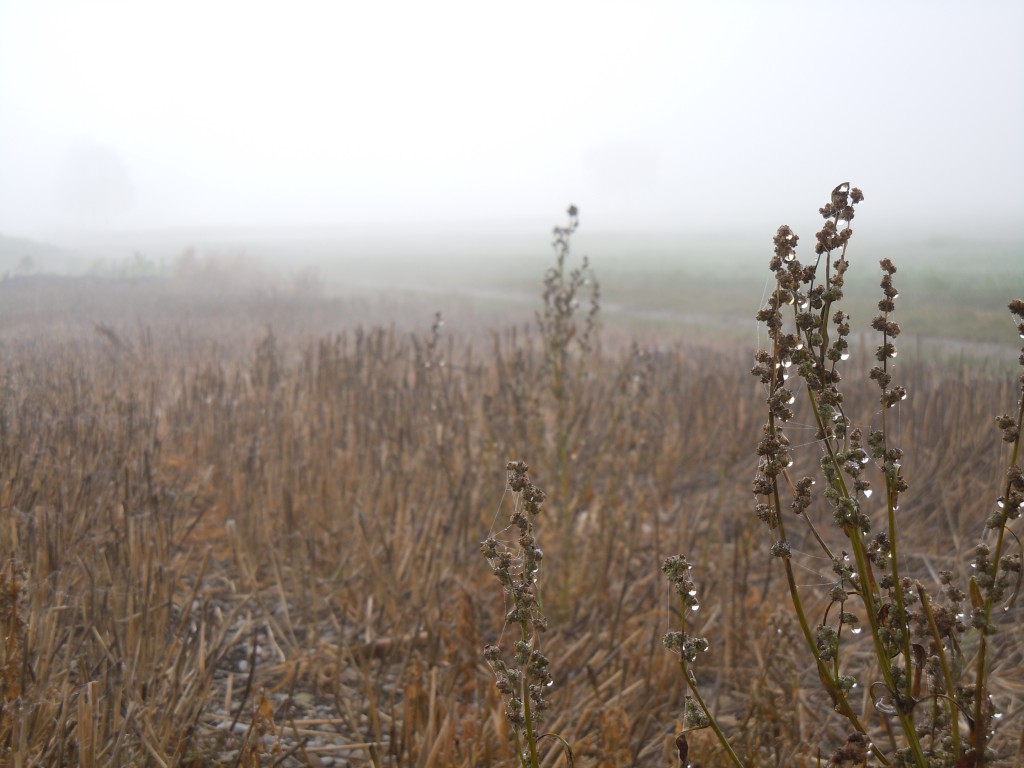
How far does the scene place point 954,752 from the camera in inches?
39.7

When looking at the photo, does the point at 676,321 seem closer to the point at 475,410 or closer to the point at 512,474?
the point at 475,410

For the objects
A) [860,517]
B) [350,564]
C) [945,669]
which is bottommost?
[350,564]

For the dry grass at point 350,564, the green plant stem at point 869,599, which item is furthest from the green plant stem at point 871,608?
the dry grass at point 350,564

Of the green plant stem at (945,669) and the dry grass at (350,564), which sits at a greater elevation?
the green plant stem at (945,669)

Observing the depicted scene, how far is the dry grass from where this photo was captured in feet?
6.44

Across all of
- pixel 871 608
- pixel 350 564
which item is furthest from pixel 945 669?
pixel 350 564

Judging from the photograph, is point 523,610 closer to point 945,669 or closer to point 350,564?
point 945,669

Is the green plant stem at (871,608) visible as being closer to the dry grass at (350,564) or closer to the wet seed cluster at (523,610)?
the dry grass at (350,564)

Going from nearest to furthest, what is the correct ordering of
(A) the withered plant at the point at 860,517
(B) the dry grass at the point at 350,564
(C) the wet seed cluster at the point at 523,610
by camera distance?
(A) the withered plant at the point at 860,517
(C) the wet seed cluster at the point at 523,610
(B) the dry grass at the point at 350,564

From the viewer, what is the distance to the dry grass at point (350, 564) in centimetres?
196

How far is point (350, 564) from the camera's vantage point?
10.2 ft

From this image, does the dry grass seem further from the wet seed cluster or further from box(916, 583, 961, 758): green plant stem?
the wet seed cluster

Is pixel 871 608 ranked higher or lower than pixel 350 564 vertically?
higher

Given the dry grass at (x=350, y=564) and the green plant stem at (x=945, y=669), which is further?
the dry grass at (x=350, y=564)
